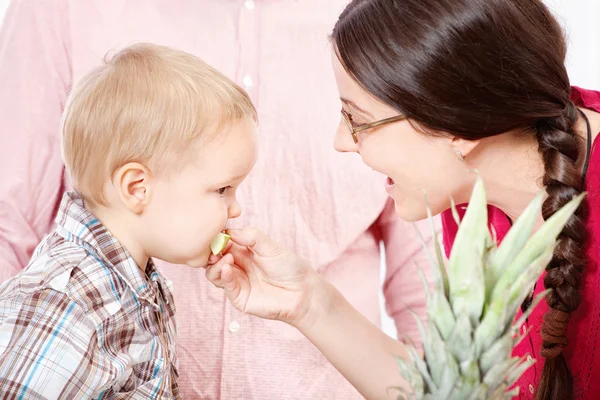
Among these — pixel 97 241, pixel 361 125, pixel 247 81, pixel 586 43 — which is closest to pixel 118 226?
pixel 97 241

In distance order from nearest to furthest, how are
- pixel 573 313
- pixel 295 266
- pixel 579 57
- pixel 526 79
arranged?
1. pixel 526 79
2. pixel 573 313
3. pixel 295 266
4. pixel 579 57

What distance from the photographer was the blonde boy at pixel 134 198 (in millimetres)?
1271

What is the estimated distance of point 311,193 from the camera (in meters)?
1.95

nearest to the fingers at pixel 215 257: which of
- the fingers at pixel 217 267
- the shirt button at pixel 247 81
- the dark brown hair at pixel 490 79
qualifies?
the fingers at pixel 217 267

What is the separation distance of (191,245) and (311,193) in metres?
0.61

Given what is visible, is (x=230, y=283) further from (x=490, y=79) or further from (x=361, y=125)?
(x=490, y=79)

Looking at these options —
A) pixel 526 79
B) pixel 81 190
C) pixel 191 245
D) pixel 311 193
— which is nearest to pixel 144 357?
pixel 191 245

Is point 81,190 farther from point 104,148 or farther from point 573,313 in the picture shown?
point 573,313

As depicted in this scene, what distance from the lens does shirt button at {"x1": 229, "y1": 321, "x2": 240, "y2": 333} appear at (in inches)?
73.7

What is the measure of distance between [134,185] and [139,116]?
0.45 feet

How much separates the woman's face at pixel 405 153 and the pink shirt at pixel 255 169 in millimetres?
455

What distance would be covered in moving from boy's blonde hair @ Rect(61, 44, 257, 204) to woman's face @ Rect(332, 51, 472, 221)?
0.24 meters

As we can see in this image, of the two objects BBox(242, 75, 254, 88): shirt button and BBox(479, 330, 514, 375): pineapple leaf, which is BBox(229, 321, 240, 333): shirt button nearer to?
BBox(242, 75, 254, 88): shirt button

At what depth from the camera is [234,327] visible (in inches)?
73.8
